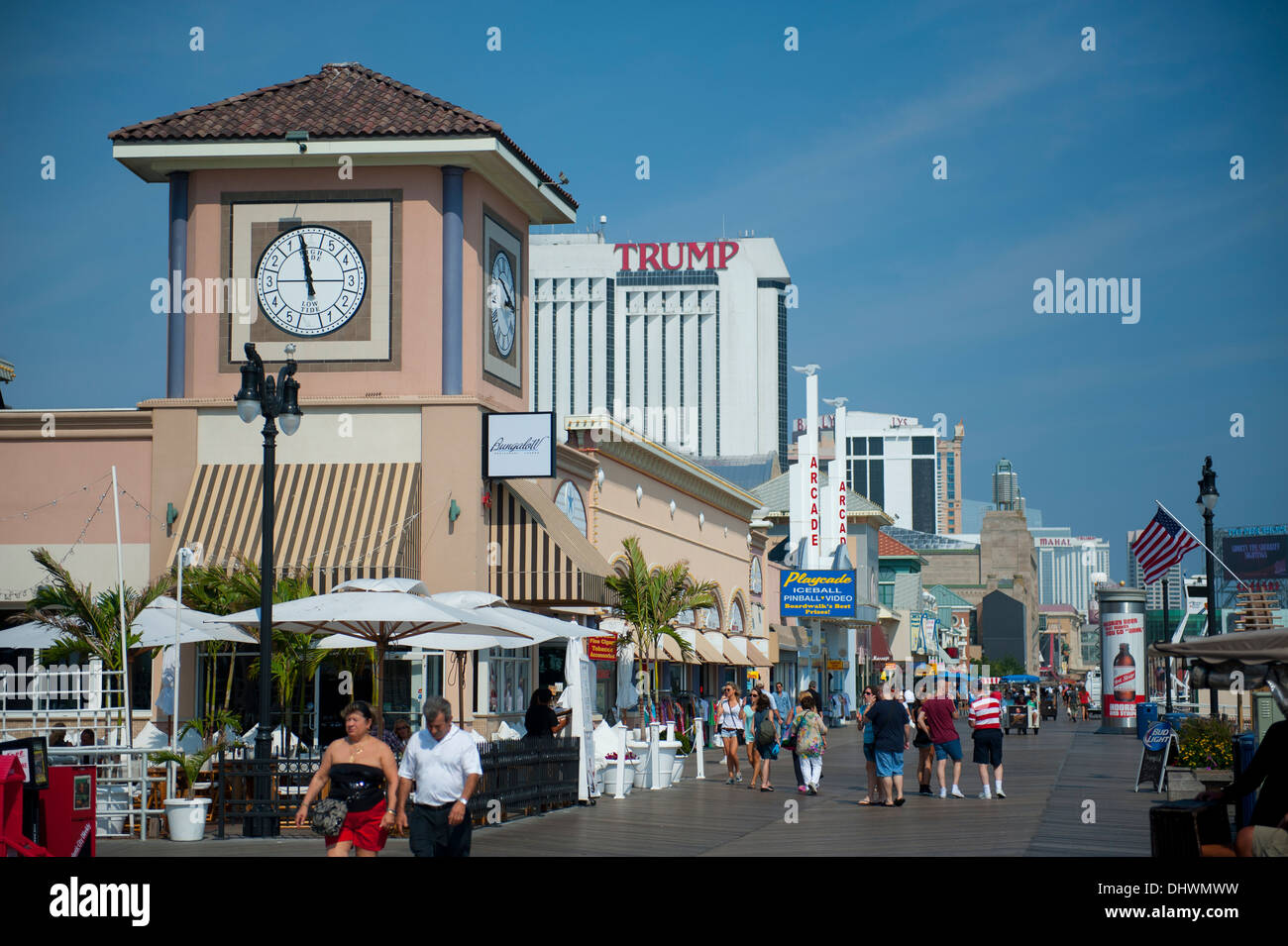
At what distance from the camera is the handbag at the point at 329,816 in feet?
37.6

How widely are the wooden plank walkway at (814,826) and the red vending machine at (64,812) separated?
2.63 m

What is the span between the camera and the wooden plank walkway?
16734 millimetres

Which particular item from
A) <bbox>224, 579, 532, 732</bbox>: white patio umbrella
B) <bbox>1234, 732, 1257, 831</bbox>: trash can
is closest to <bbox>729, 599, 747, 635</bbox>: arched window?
→ <bbox>224, 579, 532, 732</bbox>: white patio umbrella

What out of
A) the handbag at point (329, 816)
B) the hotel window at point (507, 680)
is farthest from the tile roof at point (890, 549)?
the handbag at point (329, 816)

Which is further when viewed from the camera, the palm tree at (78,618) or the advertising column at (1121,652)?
the advertising column at (1121,652)

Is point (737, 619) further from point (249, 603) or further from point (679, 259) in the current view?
point (679, 259)

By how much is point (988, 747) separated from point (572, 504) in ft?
42.1

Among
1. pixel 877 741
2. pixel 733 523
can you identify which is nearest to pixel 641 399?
pixel 733 523

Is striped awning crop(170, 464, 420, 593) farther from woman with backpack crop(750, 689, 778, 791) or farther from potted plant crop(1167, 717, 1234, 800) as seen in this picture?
potted plant crop(1167, 717, 1234, 800)

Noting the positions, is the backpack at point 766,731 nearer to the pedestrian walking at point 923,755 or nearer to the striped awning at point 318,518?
the pedestrian walking at point 923,755

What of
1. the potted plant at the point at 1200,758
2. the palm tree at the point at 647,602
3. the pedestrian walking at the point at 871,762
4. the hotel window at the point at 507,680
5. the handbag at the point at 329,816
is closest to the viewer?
the handbag at the point at 329,816

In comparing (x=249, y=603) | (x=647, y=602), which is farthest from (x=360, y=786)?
(x=647, y=602)

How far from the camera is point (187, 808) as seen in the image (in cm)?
1812
